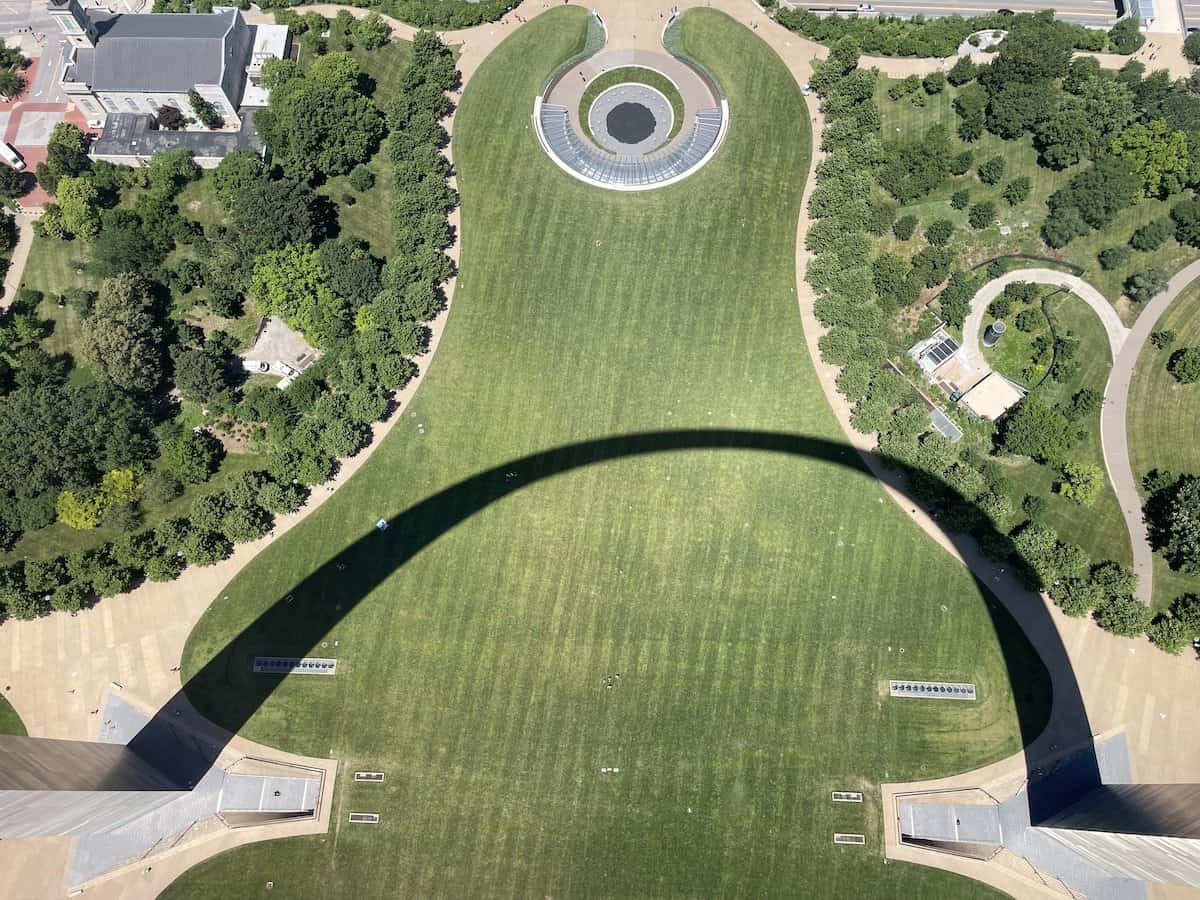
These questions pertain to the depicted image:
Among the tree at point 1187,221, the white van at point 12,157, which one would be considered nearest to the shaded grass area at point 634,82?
the tree at point 1187,221

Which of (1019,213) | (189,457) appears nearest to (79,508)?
(189,457)

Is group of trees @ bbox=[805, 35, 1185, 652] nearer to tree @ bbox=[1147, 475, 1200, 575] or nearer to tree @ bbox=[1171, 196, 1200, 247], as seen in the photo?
tree @ bbox=[1171, 196, 1200, 247]

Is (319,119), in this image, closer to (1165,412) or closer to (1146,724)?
(1165,412)

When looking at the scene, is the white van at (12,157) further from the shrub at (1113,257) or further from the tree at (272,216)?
the shrub at (1113,257)

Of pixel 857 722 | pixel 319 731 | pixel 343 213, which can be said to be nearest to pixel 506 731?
pixel 319 731

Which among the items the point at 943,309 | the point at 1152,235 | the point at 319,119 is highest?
the point at 319,119
